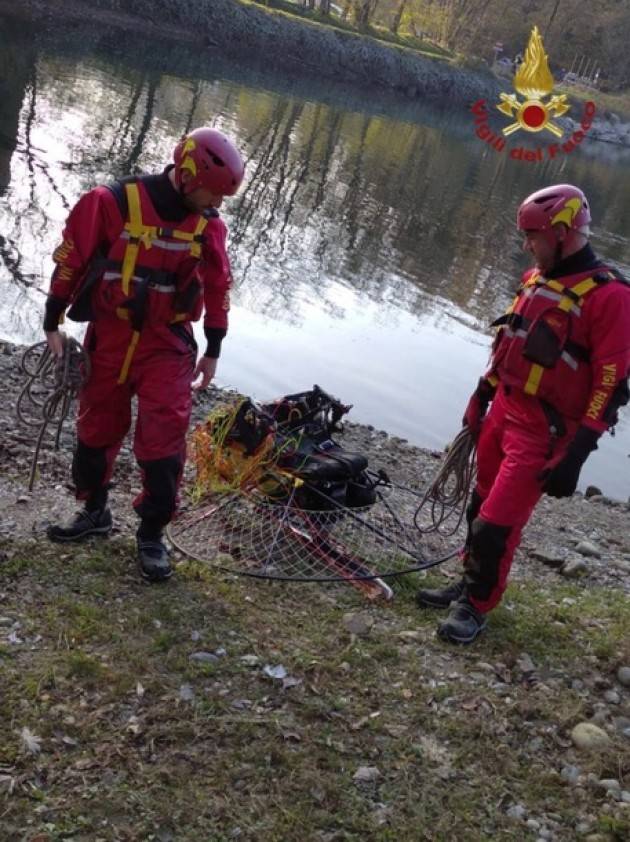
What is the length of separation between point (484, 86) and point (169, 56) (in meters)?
29.8

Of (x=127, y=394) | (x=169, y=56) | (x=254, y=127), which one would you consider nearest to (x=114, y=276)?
(x=127, y=394)

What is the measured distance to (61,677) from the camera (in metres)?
4.07

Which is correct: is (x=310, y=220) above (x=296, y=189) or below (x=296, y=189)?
below

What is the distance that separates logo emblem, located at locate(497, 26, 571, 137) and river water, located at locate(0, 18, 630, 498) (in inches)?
217

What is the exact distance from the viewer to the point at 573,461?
181 inches

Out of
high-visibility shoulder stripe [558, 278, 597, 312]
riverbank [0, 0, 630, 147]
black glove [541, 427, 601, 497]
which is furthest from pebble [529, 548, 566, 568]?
riverbank [0, 0, 630, 147]

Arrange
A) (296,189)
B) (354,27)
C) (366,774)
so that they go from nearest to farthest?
(366,774), (296,189), (354,27)

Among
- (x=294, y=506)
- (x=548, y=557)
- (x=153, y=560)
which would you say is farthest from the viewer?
(x=548, y=557)

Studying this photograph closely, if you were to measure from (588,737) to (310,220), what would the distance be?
1728 centimetres

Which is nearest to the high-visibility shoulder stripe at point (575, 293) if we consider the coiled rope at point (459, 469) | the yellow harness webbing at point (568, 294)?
the yellow harness webbing at point (568, 294)

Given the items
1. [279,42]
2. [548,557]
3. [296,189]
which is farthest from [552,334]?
[279,42]

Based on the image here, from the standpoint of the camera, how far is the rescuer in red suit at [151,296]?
4.59 meters

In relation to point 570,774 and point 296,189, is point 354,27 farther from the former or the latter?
point 570,774

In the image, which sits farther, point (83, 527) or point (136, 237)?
point (83, 527)
